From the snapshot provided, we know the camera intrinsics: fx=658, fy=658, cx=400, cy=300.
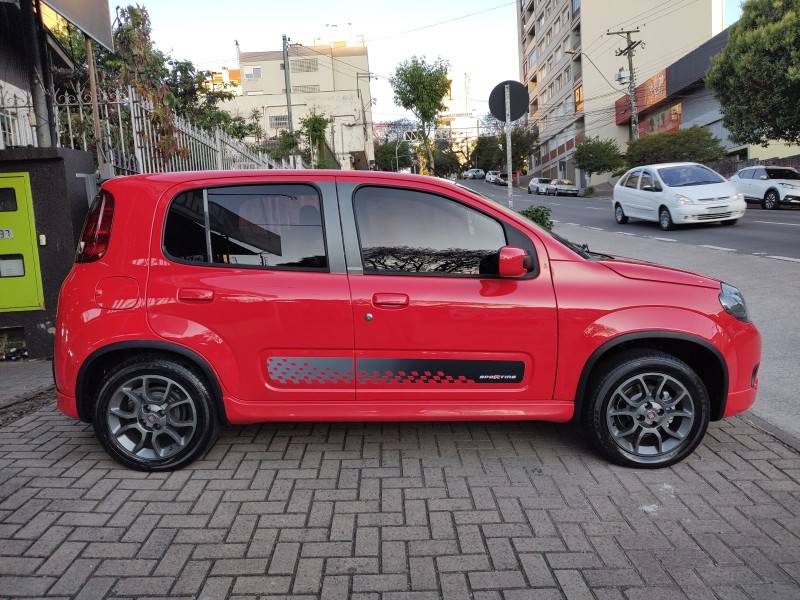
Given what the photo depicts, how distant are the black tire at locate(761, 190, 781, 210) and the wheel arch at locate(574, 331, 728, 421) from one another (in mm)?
21182

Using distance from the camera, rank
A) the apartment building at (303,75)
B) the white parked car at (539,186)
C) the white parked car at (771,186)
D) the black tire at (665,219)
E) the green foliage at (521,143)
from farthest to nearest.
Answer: the green foliage at (521,143), the apartment building at (303,75), the white parked car at (539,186), the white parked car at (771,186), the black tire at (665,219)

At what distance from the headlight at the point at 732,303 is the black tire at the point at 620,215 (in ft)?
52.4

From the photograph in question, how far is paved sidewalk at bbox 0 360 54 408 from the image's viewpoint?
5.36 m

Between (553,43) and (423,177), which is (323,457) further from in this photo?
(553,43)

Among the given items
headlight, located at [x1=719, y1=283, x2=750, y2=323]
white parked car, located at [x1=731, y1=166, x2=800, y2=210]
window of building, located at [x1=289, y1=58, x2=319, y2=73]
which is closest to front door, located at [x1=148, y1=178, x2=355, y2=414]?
headlight, located at [x1=719, y1=283, x2=750, y2=323]

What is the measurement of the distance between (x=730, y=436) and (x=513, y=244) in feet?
6.39

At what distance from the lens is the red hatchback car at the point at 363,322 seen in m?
3.65

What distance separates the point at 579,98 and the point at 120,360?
5889 cm

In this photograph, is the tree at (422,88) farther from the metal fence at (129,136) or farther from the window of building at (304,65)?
the window of building at (304,65)

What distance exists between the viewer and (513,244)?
148 inches

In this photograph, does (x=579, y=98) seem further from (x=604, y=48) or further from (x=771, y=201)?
(x=771, y=201)

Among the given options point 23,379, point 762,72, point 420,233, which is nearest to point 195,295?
point 420,233

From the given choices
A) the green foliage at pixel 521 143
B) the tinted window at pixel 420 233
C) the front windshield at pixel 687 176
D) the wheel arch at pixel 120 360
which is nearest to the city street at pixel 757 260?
the front windshield at pixel 687 176

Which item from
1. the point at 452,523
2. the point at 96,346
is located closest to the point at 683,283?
the point at 452,523
